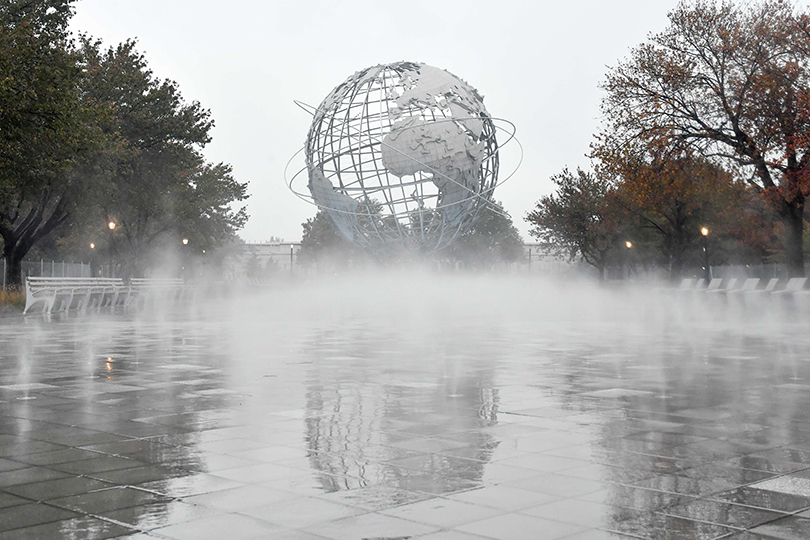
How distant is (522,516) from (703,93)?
2962 cm

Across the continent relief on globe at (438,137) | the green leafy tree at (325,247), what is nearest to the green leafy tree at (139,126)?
the continent relief on globe at (438,137)

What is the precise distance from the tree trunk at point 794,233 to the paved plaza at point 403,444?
17.1m

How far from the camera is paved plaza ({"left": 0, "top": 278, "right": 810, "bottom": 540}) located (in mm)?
4660

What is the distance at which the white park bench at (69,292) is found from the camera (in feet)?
91.1

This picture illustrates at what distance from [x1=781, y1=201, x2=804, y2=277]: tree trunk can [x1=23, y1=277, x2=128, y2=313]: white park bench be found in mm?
23435

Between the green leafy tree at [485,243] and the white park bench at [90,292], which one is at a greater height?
the green leafy tree at [485,243]

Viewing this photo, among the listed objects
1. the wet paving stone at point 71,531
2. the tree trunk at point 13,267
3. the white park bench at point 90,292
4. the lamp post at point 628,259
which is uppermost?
the lamp post at point 628,259

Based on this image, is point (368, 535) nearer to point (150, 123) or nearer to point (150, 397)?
point (150, 397)

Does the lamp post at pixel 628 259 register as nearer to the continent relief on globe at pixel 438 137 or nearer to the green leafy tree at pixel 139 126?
the continent relief on globe at pixel 438 137

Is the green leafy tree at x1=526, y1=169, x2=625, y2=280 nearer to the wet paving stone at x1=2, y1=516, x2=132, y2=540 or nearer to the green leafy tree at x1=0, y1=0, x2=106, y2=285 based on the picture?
the green leafy tree at x1=0, y1=0, x2=106, y2=285

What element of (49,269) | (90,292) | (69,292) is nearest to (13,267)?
(90,292)

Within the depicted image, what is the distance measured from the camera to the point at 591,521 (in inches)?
183

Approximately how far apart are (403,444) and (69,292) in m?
26.2

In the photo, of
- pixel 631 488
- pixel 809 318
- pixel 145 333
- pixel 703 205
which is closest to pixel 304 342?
pixel 145 333
